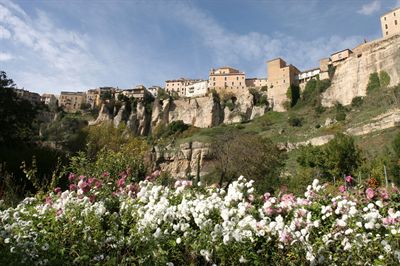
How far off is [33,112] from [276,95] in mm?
56866

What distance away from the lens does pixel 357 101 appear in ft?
182

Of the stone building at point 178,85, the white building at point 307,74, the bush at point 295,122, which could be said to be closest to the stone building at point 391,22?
the white building at point 307,74

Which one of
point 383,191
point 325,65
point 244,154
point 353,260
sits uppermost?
point 325,65

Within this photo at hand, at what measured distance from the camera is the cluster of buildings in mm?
67875

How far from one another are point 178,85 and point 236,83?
1844 cm

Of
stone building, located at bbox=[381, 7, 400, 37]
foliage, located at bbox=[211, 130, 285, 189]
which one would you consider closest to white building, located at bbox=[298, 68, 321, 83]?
stone building, located at bbox=[381, 7, 400, 37]

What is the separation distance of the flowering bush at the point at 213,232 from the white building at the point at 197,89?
80217mm

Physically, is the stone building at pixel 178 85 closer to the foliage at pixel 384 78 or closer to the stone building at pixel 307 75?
the stone building at pixel 307 75

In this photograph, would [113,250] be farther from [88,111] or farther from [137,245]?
[88,111]

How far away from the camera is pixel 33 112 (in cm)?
2209

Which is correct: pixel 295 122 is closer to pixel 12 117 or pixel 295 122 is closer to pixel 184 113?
pixel 184 113

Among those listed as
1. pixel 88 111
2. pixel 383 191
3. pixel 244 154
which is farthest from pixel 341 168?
pixel 88 111

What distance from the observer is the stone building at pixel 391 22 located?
61219mm

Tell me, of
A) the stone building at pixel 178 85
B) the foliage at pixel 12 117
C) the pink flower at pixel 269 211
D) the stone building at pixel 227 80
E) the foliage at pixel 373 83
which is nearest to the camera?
the pink flower at pixel 269 211
